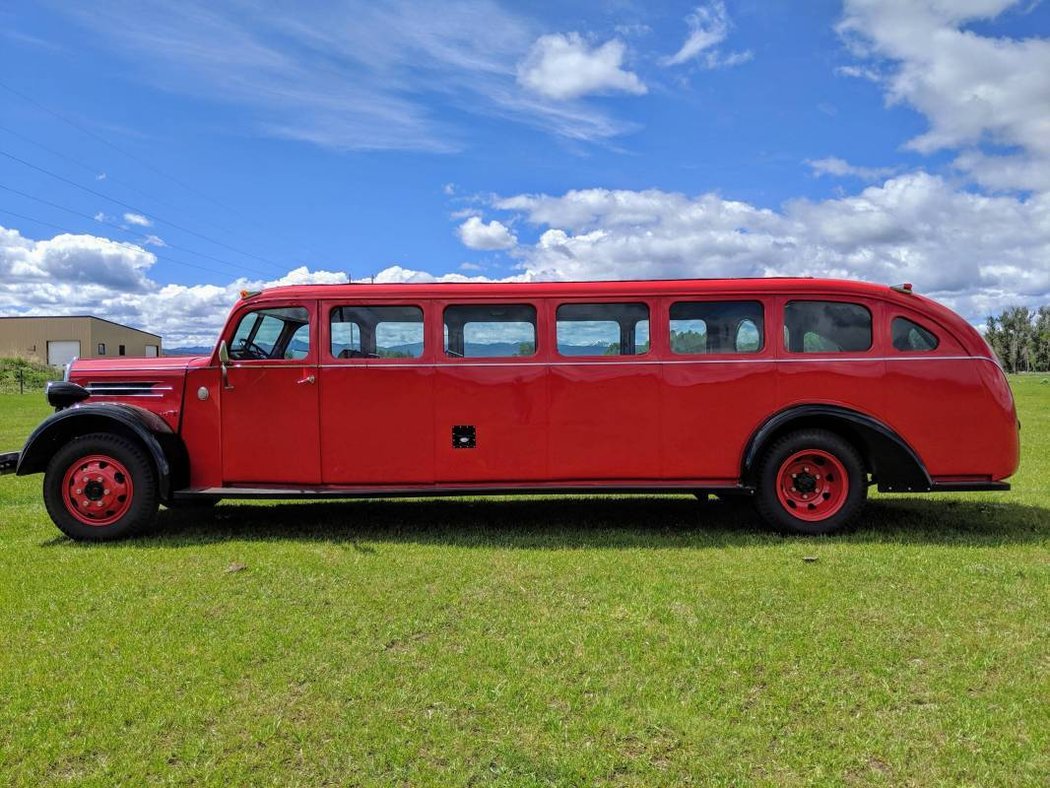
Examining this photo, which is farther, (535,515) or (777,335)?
(535,515)

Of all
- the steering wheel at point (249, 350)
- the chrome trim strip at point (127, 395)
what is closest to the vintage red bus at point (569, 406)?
the steering wheel at point (249, 350)

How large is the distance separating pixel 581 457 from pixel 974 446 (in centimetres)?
334

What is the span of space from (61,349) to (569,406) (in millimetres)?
68433

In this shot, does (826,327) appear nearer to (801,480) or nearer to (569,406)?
(801,480)

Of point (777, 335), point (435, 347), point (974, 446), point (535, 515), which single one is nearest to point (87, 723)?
point (435, 347)

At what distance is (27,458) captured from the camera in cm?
630

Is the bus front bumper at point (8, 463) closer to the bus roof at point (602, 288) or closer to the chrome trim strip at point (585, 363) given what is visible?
the chrome trim strip at point (585, 363)

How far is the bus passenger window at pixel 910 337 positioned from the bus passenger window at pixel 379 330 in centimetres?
415

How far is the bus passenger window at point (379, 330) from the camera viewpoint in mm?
6383

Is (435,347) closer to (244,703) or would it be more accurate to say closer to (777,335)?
(777,335)

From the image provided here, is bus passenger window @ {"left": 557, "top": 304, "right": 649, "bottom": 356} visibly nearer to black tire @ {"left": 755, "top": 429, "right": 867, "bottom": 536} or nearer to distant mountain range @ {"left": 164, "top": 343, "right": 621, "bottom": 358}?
distant mountain range @ {"left": 164, "top": 343, "right": 621, "bottom": 358}

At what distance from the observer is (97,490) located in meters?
6.26

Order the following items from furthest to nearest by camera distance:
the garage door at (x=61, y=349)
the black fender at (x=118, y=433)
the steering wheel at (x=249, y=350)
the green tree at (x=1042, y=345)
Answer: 1. the green tree at (x=1042, y=345)
2. the garage door at (x=61, y=349)
3. the steering wheel at (x=249, y=350)
4. the black fender at (x=118, y=433)

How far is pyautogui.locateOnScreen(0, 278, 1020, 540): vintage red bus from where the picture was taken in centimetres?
621
